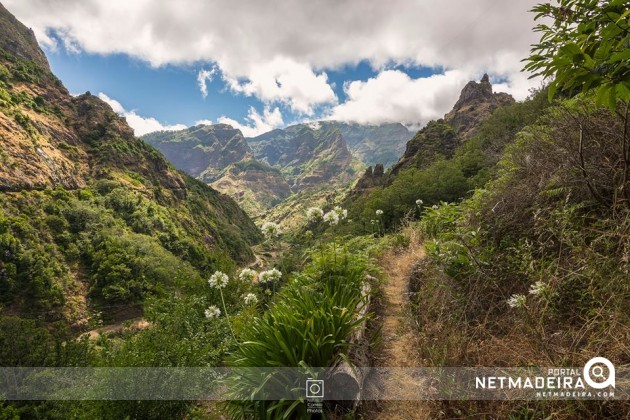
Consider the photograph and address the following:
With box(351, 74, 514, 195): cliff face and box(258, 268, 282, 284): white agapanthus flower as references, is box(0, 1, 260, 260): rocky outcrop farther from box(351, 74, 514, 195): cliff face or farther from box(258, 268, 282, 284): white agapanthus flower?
box(258, 268, 282, 284): white agapanthus flower

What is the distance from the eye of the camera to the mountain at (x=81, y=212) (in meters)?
53.4

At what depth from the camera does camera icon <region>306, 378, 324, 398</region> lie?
3317 millimetres

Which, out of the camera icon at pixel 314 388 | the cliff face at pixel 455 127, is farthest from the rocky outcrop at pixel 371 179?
the camera icon at pixel 314 388

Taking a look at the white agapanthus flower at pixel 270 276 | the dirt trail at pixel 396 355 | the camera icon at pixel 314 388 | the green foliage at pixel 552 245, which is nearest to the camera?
the green foliage at pixel 552 245

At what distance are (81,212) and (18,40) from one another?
107m

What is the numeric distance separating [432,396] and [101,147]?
375 feet

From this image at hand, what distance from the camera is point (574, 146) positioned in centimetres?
398

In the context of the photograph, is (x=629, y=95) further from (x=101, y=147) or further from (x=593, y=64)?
(x=101, y=147)

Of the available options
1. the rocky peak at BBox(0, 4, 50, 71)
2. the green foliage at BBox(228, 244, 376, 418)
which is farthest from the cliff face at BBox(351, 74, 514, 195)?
the rocky peak at BBox(0, 4, 50, 71)

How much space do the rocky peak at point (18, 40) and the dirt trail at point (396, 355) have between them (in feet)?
524

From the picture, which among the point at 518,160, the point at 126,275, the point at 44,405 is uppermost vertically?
the point at 518,160

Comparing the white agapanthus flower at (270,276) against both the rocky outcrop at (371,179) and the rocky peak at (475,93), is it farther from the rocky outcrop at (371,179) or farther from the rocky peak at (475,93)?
the rocky peak at (475,93)

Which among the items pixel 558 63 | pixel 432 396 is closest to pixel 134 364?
pixel 432 396

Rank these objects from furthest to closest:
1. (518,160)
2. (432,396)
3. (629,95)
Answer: (518,160) < (432,396) < (629,95)
